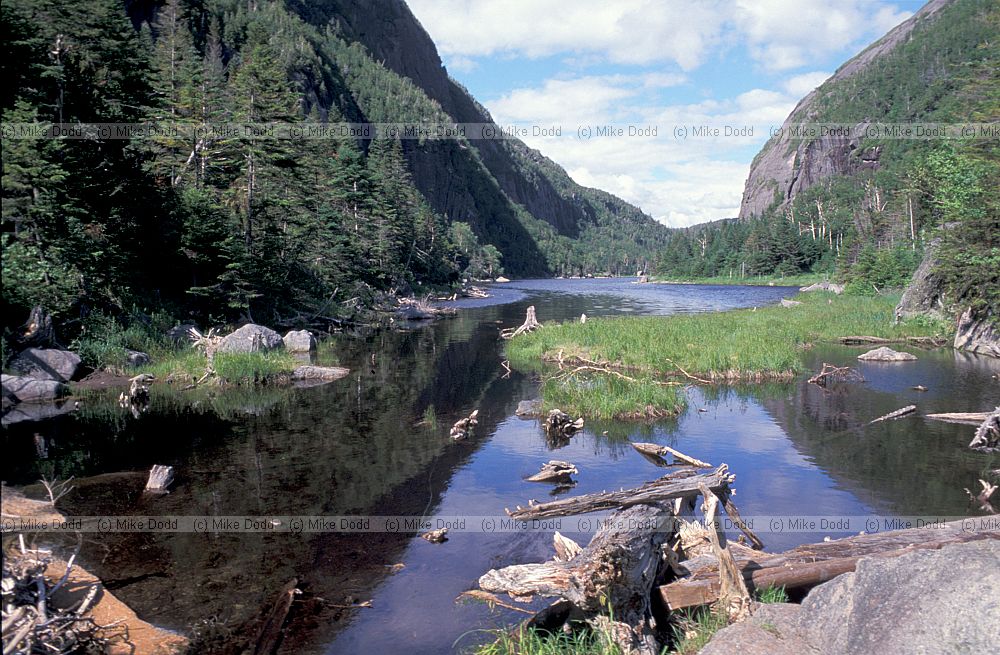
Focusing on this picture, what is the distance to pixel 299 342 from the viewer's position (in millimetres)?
29891

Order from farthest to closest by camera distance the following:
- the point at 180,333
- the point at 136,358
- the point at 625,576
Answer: the point at 180,333
the point at 136,358
the point at 625,576

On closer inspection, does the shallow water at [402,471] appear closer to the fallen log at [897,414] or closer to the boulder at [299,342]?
the fallen log at [897,414]

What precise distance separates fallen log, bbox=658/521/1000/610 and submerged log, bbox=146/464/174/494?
1051 cm

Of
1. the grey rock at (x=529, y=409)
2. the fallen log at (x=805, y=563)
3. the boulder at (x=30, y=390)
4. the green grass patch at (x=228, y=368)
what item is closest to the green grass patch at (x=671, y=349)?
the grey rock at (x=529, y=409)

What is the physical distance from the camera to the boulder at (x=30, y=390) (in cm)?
1978

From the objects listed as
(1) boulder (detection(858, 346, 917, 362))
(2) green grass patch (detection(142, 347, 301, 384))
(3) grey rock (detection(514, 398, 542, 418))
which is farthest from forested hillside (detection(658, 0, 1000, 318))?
(2) green grass patch (detection(142, 347, 301, 384))

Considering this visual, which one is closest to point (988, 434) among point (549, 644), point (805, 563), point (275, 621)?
point (805, 563)

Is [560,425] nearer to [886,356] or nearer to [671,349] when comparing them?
[671,349]

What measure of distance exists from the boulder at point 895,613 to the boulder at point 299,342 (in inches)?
1030

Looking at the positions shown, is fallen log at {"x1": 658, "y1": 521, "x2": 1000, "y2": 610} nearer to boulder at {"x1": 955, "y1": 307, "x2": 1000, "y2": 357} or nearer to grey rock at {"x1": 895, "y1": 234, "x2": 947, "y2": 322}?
boulder at {"x1": 955, "y1": 307, "x2": 1000, "y2": 357}

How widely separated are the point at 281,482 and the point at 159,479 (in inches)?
94.7

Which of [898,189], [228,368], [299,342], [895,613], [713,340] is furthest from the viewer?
[898,189]

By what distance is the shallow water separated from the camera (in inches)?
346

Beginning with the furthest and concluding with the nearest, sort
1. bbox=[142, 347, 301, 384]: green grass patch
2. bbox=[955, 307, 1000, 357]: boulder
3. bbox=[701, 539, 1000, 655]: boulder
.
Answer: bbox=[955, 307, 1000, 357]: boulder, bbox=[142, 347, 301, 384]: green grass patch, bbox=[701, 539, 1000, 655]: boulder
